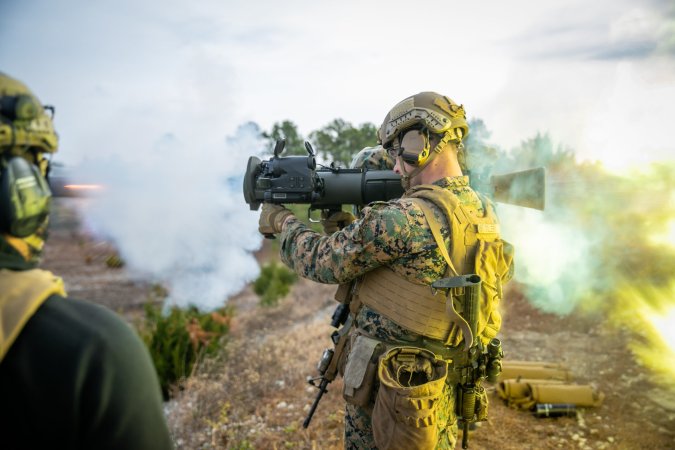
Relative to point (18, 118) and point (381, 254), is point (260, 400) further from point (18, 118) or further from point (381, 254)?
point (18, 118)

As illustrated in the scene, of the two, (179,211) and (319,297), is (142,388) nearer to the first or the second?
(179,211)

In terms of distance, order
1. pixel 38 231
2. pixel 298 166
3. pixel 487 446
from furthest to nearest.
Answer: pixel 487 446
pixel 298 166
pixel 38 231

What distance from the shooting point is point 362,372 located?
7.69 ft

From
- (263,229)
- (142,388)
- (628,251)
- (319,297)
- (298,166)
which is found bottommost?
(319,297)

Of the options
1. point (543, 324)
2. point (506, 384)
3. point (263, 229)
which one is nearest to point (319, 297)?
point (543, 324)

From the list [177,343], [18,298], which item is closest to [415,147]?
[18,298]

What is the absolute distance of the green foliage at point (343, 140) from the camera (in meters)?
13.3

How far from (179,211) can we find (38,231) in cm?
520

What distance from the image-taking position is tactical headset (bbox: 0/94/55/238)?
107 centimetres

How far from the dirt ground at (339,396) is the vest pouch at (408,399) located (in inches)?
Answer: 78.8

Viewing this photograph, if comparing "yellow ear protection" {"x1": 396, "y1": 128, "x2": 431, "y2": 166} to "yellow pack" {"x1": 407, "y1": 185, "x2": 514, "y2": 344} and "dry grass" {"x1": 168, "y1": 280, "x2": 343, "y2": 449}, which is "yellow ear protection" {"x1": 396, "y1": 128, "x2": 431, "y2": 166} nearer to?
"yellow pack" {"x1": 407, "y1": 185, "x2": 514, "y2": 344}

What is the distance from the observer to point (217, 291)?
9000 mm

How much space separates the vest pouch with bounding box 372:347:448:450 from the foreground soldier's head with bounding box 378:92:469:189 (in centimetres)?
96

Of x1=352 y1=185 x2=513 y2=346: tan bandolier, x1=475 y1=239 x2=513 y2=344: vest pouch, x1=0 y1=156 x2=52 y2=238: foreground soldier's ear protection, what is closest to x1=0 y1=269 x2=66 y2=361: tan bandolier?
x1=0 y1=156 x2=52 y2=238: foreground soldier's ear protection
